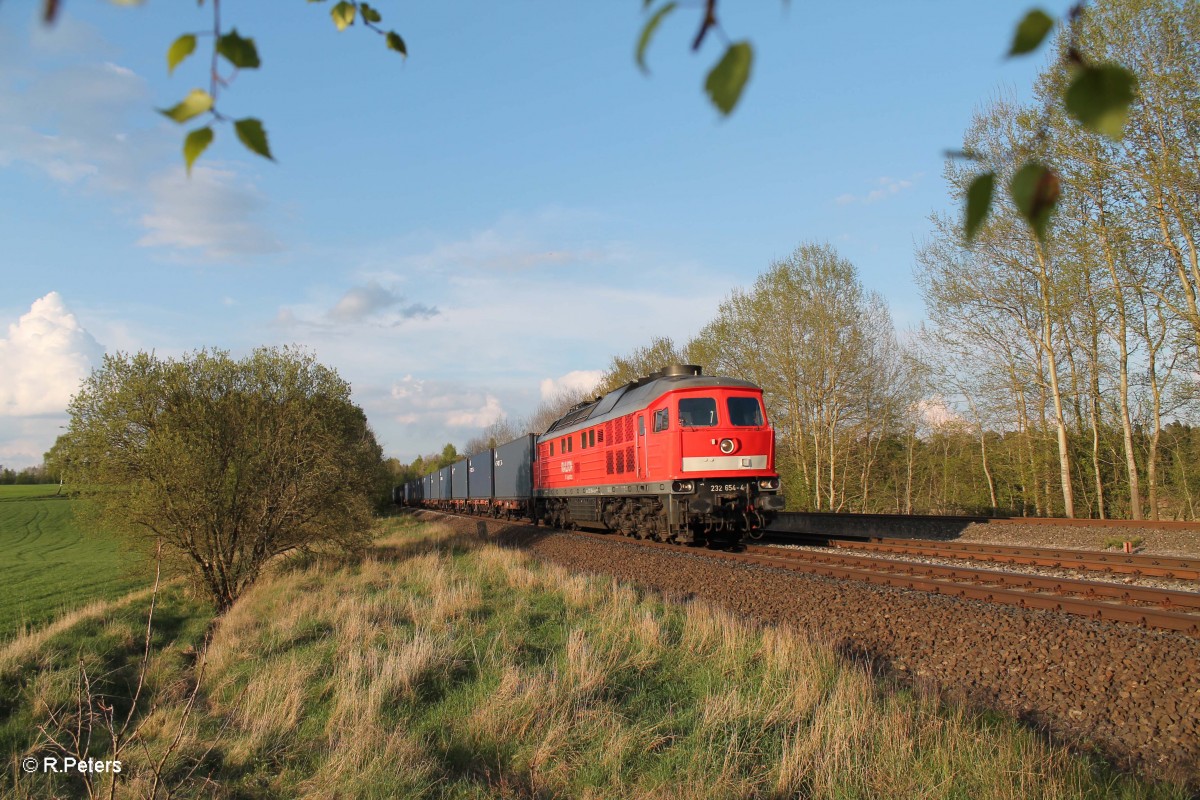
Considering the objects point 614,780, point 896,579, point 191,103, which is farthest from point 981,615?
point 191,103

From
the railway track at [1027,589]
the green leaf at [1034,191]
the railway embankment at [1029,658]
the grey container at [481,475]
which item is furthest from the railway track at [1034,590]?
the grey container at [481,475]

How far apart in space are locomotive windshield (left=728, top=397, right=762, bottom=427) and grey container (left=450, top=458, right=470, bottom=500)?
1189 inches

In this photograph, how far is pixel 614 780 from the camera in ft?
17.0

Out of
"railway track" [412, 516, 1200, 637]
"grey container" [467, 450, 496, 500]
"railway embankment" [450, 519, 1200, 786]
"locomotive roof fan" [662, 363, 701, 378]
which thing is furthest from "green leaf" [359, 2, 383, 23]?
"grey container" [467, 450, 496, 500]

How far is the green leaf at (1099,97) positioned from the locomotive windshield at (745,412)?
1476 cm

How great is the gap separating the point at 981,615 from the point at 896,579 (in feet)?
8.28

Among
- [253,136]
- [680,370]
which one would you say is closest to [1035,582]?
[680,370]

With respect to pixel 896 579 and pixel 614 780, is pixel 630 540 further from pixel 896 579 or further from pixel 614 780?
pixel 614 780

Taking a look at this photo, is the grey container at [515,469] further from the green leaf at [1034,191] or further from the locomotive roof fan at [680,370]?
the green leaf at [1034,191]

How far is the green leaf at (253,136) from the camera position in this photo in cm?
153

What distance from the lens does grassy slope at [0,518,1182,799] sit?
5.08m

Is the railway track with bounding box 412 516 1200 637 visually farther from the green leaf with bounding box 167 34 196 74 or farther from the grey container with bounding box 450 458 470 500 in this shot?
the grey container with bounding box 450 458 470 500

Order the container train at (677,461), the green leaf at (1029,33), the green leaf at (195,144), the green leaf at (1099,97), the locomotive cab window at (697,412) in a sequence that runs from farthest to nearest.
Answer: the locomotive cab window at (697,412) < the container train at (677,461) < the green leaf at (195,144) < the green leaf at (1029,33) < the green leaf at (1099,97)

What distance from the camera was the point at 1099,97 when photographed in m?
1.16
